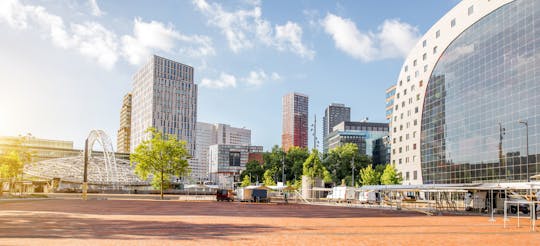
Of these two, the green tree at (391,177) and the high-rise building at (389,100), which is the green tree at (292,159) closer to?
the green tree at (391,177)

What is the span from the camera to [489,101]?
215 feet

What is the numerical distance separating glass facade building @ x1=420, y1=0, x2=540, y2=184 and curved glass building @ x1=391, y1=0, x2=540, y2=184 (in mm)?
120

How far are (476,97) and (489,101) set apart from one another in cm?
323

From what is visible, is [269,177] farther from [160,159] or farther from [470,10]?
[470,10]

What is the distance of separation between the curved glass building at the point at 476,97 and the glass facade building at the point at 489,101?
120 millimetres

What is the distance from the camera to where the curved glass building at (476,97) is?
58844 mm

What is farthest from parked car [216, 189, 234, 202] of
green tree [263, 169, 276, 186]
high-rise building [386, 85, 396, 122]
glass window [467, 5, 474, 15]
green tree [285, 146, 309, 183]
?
high-rise building [386, 85, 396, 122]

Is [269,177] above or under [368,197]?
above

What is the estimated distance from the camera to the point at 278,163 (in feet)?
440

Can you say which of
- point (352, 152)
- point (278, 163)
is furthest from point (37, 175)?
point (352, 152)

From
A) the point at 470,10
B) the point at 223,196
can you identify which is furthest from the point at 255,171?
the point at 470,10

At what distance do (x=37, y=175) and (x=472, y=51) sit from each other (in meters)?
111

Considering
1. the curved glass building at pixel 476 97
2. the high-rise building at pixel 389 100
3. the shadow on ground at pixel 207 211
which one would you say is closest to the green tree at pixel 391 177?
the curved glass building at pixel 476 97

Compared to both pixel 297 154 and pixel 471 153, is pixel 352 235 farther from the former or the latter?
pixel 297 154
